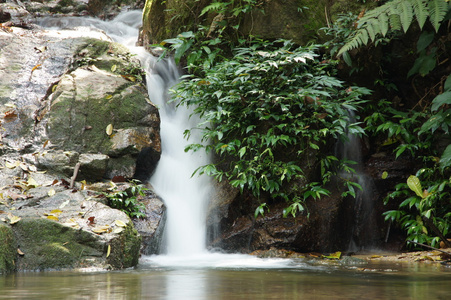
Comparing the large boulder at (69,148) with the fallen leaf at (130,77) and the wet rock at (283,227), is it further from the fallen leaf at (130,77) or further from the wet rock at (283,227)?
the wet rock at (283,227)

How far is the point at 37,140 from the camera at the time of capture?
17.5ft

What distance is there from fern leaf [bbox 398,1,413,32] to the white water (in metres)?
2.50

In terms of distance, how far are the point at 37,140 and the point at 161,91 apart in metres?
2.14

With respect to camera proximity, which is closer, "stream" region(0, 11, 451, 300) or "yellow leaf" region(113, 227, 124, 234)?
"stream" region(0, 11, 451, 300)

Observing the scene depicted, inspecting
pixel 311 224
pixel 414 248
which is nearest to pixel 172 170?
pixel 311 224

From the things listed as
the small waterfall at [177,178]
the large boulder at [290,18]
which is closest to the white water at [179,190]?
the small waterfall at [177,178]

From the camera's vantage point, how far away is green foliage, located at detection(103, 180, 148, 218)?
4773 millimetres

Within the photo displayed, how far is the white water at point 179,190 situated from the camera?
14.3 feet

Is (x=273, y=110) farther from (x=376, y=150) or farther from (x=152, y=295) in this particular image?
(x=152, y=295)

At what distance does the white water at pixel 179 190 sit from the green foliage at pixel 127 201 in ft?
1.43

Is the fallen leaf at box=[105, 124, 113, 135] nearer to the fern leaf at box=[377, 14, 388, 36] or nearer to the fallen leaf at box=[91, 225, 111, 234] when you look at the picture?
the fallen leaf at box=[91, 225, 111, 234]

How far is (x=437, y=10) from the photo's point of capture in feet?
13.8

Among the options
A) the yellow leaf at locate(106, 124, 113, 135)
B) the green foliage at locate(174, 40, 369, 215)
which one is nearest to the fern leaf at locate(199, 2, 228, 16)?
the green foliage at locate(174, 40, 369, 215)

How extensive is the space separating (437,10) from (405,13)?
11.8 inches
